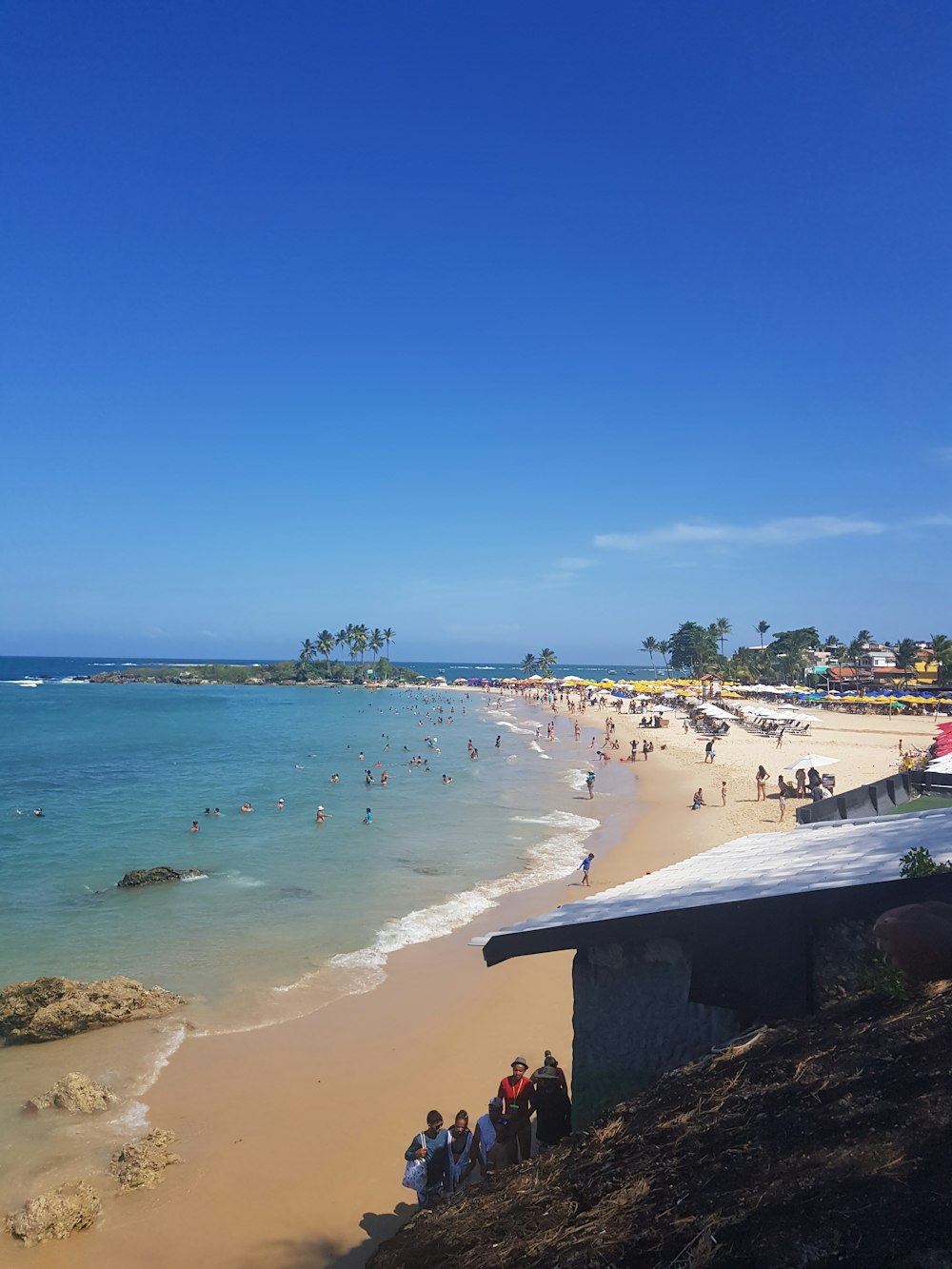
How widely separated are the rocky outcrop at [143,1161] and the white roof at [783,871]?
5.13 metres

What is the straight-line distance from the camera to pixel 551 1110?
6.43 meters

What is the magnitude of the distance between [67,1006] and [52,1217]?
15.9ft

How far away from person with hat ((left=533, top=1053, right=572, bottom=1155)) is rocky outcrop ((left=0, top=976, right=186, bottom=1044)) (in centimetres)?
822

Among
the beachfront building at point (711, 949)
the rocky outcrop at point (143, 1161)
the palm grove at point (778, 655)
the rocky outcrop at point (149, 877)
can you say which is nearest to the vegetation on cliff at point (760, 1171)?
the beachfront building at point (711, 949)

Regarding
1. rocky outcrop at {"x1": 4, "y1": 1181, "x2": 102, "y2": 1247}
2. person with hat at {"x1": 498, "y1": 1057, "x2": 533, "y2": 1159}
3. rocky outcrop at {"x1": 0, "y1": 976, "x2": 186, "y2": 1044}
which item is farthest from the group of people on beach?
rocky outcrop at {"x1": 0, "y1": 976, "x2": 186, "y2": 1044}

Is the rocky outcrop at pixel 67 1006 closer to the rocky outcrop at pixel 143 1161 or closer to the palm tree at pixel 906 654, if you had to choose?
the rocky outcrop at pixel 143 1161

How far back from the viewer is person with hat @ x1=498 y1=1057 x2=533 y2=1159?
261 inches

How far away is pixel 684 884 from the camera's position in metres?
6.34

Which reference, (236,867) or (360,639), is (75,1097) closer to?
(236,867)

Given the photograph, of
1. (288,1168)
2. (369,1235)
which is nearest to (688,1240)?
(369,1235)

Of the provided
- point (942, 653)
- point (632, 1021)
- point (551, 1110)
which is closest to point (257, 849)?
point (551, 1110)

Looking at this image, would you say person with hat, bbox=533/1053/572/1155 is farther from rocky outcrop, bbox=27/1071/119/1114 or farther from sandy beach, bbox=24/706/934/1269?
rocky outcrop, bbox=27/1071/119/1114

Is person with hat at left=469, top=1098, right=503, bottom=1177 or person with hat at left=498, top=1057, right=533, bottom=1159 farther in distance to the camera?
person with hat at left=469, top=1098, right=503, bottom=1177

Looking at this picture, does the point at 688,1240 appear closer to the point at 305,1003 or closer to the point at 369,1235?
the point at 369,1235
